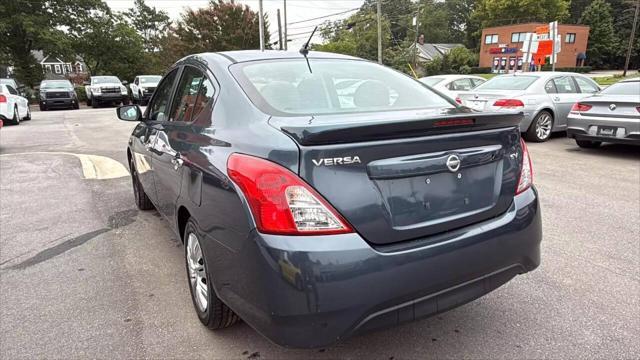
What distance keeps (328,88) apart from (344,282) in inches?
55.5

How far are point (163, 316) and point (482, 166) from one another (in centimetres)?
216

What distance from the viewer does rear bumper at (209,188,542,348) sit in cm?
180

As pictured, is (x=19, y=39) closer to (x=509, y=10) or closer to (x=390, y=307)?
(x=390, y=307)

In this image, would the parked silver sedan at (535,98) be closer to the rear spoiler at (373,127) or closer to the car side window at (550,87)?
the car side window at (550,87)

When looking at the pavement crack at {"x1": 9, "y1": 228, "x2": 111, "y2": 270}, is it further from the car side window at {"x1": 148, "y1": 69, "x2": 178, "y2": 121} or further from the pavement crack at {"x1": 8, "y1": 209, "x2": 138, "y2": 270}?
the car side window at {"x1": 148, "y1": 69, "x2": 178, "y2": 121}

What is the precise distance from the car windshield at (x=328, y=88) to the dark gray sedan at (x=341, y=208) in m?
0.02

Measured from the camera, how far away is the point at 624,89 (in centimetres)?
773

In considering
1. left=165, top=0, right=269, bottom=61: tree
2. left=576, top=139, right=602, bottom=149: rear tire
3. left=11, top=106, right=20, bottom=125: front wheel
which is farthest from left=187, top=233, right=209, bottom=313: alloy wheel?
left=165, top=0, right=269, bottom=61: tree

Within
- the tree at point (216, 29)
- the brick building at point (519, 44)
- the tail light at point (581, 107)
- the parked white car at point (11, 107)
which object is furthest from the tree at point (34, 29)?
the brick building at point (519, 44)

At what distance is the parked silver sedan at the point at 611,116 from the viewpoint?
717 centimetres

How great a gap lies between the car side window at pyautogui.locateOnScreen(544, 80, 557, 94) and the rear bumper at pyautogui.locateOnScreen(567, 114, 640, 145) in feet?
4.53

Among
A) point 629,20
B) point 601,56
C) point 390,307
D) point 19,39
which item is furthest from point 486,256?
point 629,20

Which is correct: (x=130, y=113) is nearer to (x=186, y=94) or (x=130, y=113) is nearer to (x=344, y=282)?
(x=186, y=94)

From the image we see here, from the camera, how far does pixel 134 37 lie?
3903 centimetres
